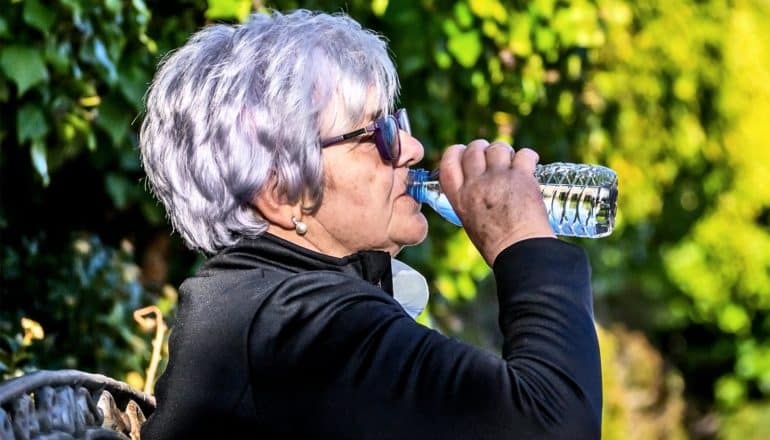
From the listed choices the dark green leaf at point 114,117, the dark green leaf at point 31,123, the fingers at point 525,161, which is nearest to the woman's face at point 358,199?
the fingers at point 525,161

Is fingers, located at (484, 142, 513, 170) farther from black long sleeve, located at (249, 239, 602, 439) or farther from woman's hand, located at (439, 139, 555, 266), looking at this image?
black long sleeve, located at (249, 239, 602, 439)

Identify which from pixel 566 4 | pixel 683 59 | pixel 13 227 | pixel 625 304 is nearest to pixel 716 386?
pixel 625 304

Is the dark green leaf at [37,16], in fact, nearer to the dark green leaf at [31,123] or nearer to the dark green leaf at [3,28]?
the dark green leaf at [3,28]

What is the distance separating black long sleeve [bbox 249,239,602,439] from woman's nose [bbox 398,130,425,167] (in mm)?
357

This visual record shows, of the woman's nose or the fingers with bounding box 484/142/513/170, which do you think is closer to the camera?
the fingers with bounding box 484/142/513/170

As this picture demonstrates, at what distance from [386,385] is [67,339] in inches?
92.8

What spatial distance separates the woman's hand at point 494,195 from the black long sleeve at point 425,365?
0.17ft

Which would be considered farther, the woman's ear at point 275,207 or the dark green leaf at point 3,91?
the dark green leaf at point 3,91

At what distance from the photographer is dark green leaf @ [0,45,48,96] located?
12.3ft

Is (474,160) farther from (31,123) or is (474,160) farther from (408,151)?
(31,123)

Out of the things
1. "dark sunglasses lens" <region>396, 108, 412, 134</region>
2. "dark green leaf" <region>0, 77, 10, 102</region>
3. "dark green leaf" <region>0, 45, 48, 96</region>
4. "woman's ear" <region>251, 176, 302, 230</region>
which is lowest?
"dark green leaf" <region>0, 77, 10, 102</region>

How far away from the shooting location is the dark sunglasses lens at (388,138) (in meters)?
2.52

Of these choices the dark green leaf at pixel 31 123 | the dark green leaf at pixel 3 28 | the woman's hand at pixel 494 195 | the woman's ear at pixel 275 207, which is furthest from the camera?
the dark green leaf at pixel 31 123

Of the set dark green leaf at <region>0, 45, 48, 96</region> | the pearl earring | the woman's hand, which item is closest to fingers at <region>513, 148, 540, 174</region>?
the woman's hand
